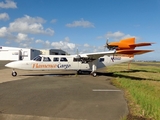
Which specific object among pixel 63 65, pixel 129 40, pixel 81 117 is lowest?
pixel 81 117

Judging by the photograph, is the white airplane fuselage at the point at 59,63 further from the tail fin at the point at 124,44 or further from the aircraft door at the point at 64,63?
the tail fin at the point at 124,44

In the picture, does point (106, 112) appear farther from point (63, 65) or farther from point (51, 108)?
point (63, 65)

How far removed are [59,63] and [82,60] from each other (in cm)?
287

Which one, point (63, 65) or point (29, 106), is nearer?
point (29, 106)

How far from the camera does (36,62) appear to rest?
18859 millimetres

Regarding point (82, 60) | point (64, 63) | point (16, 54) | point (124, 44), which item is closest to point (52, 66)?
point (64, 63)

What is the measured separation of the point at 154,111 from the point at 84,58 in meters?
14.7

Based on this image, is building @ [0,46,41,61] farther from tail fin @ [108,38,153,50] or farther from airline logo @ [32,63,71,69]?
tail fin @ [108,38,153,50]

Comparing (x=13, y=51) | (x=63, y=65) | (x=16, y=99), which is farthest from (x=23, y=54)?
(x=16, y=99)

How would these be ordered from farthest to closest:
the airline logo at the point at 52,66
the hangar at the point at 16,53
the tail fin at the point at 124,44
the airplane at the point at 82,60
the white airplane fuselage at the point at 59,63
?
the hangar at the point at 16,53 → the tail fin at the point at 124,44 → the airline logo at the point at 52,66 → the airplane at the point at 82,60 → the white airplane fuselage at the point at 59,63

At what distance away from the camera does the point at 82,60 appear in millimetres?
20938

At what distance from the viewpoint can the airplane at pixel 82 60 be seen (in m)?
18.5

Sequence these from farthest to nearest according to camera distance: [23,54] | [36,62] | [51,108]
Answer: [23,54], [36,62], [51,108]

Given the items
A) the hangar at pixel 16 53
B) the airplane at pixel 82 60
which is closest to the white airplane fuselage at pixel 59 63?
the airplane at pixel 82 60
